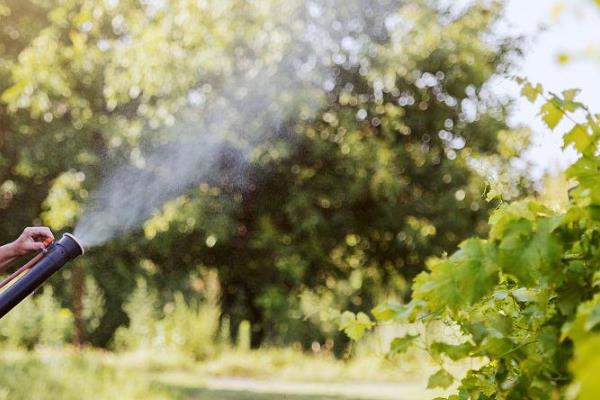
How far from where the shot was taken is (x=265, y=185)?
39.2 feet

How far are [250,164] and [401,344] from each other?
9696mm

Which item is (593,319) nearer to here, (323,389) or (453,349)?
(453,349)

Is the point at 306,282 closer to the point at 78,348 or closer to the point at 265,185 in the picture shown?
→ the point at 265,185

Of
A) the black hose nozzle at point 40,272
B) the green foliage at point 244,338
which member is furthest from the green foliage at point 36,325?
the black hose nozzle at point 40,272

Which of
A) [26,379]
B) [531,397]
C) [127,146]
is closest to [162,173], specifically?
[127,146]

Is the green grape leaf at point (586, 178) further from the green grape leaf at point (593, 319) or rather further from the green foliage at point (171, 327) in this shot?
the green foliage at point (171, 327)

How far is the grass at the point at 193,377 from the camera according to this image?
762 centimetres

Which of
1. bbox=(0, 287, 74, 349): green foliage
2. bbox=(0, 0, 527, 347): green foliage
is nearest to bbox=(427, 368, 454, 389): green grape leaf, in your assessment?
bbox=(0, 0, 527, 347): green foliage

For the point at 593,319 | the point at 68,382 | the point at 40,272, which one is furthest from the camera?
the point at 68,382

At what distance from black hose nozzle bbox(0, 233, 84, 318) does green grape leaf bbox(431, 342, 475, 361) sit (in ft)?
4.87

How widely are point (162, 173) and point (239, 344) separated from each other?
109 inches

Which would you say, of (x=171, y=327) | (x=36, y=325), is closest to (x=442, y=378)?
(x=171, y=327)

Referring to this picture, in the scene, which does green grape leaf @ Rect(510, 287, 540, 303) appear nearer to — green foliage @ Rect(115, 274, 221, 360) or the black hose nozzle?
the black hose nozzle

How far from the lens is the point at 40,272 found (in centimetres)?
270
